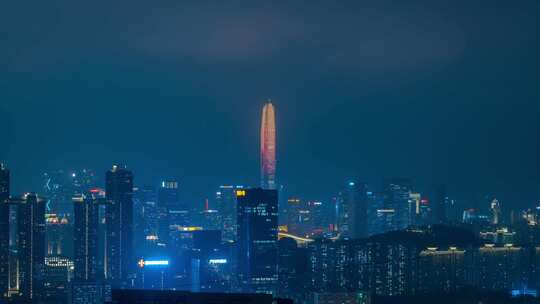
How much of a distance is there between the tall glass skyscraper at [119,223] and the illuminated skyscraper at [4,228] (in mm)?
3609

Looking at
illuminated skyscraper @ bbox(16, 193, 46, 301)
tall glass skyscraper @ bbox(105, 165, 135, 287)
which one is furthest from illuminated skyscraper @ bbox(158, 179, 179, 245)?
illuminated skyscraper @ bbox(16, 193, 46, 301)

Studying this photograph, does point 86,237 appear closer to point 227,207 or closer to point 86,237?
point 86,237

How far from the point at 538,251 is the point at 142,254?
44.8 ft

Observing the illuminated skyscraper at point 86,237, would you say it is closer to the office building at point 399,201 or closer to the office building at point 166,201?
the office building at point 166,201

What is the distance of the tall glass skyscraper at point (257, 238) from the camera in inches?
1346

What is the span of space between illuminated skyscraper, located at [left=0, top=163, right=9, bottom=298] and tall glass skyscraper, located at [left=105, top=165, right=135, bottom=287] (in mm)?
3609

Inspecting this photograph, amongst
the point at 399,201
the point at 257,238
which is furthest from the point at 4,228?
the point at 399,201

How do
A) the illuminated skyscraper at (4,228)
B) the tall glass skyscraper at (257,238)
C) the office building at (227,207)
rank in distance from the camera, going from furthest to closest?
the office building at (227,207), the tall glass skyscraper at (257,238), the illuminated skyscraper at (4,228)

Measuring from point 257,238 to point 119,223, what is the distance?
182 inches

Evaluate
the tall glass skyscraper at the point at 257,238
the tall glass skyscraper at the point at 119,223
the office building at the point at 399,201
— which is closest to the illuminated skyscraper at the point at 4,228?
the tall glass skyscraper at the point at 119,223

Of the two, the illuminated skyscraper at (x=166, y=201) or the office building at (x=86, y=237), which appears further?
the illuminated skyscraper at (x=166, y=201)

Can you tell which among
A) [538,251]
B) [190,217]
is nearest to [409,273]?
[538,251]

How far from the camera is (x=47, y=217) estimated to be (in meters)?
38.7

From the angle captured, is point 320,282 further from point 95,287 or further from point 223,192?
point 223,192
